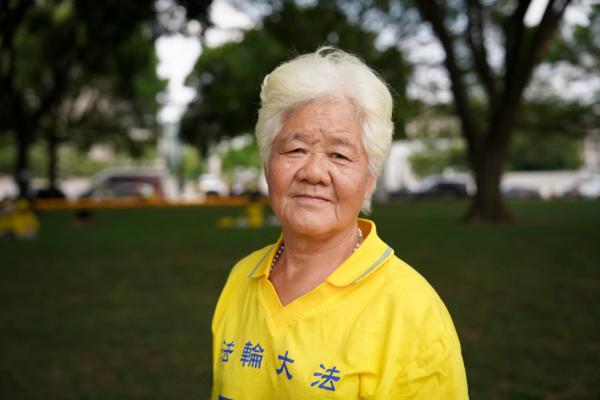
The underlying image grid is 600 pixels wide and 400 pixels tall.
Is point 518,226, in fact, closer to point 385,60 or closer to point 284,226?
point 385,60

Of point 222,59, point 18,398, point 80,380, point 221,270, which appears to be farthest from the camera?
point 222,59

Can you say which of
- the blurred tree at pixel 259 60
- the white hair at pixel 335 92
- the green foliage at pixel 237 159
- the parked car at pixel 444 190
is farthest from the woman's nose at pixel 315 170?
the green foliage at pixel 237 159

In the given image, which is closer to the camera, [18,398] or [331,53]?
[331,53]

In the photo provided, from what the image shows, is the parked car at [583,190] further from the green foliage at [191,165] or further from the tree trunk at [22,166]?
the green foliage at [191,165]

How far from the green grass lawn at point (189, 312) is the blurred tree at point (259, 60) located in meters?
3.28

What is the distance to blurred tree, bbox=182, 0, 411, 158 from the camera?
22.2 m

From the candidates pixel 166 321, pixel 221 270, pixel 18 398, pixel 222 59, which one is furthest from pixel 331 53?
pixel 222 59

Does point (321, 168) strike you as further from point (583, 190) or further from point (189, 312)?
point (583, 190)

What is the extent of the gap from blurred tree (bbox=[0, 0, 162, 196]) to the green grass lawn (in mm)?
5732

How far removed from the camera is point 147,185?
1833 inches

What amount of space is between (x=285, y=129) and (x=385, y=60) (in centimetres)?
2378

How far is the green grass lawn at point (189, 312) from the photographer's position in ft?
17.9

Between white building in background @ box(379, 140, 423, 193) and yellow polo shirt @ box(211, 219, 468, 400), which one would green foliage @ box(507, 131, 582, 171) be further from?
yellow polo shirt @ box(211, 219, 468, 400)

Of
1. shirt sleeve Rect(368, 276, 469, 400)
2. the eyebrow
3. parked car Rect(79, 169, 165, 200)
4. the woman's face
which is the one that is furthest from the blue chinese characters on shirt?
parked car Rect(79, 169, 165, 200)
